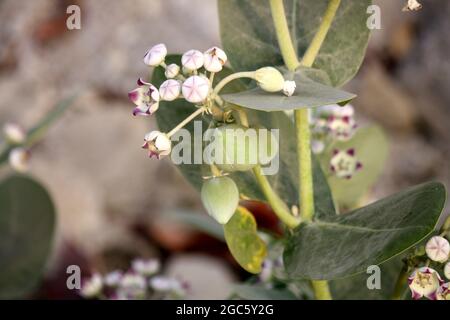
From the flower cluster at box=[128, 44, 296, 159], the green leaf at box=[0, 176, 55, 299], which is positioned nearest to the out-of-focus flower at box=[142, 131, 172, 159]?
the flower cluster at box=[128, 44, 296, 159]

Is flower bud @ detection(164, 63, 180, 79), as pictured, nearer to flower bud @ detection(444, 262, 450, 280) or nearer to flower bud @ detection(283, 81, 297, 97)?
flower bud @ detection(283, 81, 297, 97)

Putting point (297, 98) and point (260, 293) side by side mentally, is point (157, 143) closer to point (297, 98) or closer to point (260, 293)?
point (297, 98)

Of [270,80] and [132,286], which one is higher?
[270,80]

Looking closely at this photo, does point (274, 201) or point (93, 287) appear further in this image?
point (93, 287)

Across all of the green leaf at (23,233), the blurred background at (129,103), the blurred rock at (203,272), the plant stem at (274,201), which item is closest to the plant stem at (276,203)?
the plant stem at (274,201)

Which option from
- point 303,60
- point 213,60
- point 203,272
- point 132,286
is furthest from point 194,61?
point 203,272

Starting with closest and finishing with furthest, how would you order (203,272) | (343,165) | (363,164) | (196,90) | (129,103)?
(196,90), (343,165), (363,164), (203,272), (129,103)
